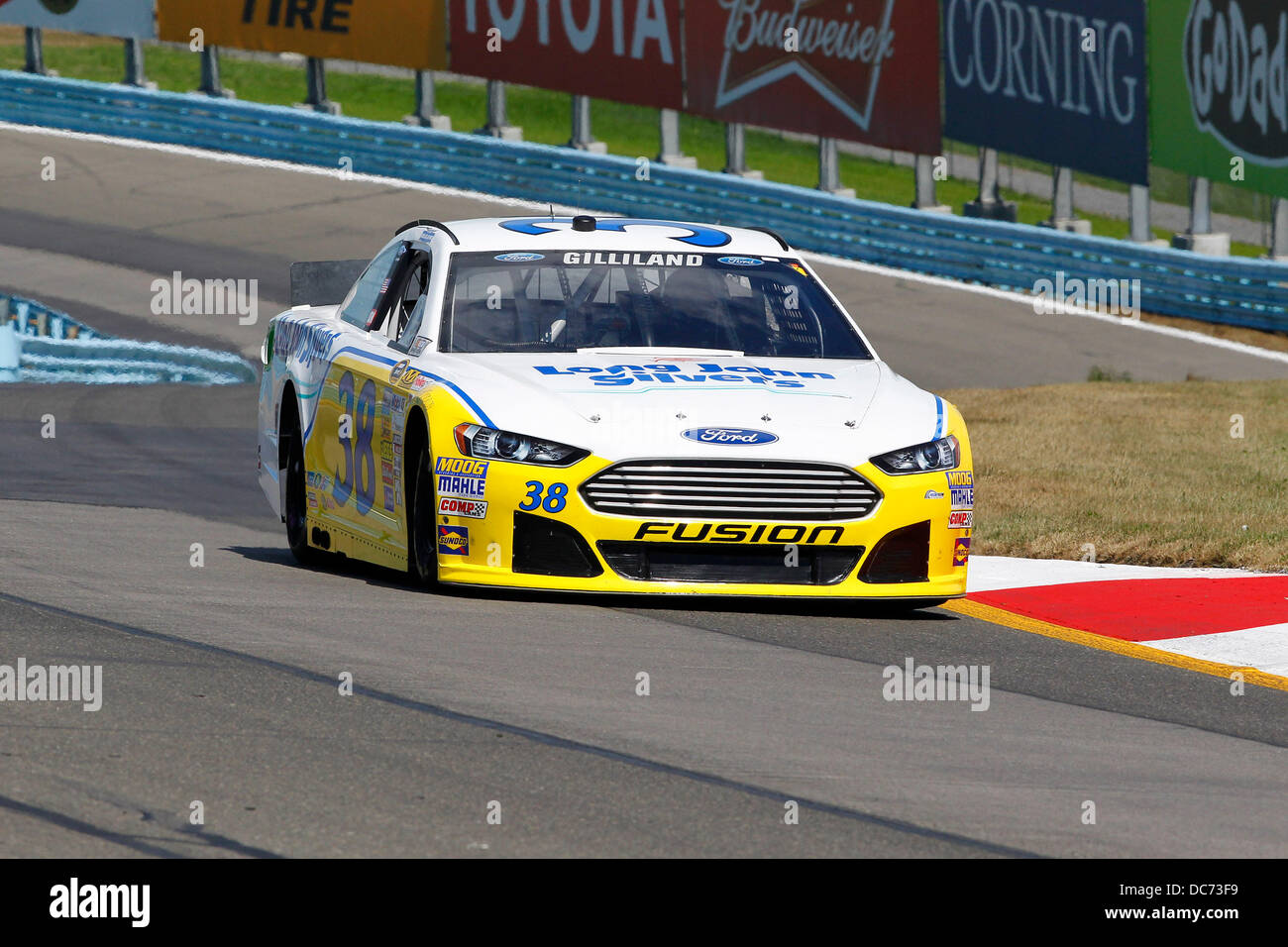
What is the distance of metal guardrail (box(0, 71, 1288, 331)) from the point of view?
23.8 meters

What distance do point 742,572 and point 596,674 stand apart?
1356 millimetres

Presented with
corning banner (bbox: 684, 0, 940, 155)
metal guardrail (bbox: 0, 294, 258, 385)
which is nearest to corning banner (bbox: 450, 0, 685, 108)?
corning banner (bbox: 684, 0, 940, 155)

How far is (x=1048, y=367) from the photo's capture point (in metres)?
21.1

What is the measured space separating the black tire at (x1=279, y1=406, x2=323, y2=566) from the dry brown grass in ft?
11.2

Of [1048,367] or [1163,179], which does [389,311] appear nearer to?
[1048,367]

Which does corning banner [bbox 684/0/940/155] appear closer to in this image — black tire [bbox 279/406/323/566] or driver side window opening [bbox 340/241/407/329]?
driver side window opening [bbox 340/241/407/329]

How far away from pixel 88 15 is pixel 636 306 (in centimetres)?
2889

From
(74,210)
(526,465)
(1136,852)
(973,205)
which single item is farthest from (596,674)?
(74,210)

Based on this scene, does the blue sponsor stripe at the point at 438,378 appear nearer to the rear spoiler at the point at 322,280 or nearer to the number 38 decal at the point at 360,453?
the number 38 decal at the point at 360,453

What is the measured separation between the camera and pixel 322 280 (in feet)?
44.0

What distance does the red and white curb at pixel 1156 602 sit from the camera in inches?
354

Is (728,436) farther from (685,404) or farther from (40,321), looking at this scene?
(40,321)

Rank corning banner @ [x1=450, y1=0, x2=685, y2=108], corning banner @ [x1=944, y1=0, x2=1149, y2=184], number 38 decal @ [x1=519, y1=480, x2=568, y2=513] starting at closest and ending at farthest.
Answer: number 38 decal @ [x1=519, y1=480, x2=568, y2=513] → corning banner @ [x1=944, y1=0, x2=1149, y2=184] → corning banner @ [x1=450, y1=0, x2=685, y2=108]

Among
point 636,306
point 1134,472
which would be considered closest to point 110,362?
point 1134,472
